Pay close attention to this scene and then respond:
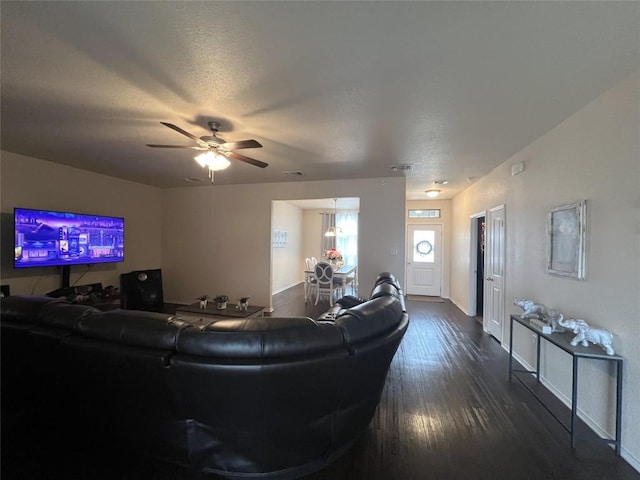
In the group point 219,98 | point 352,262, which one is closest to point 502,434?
point 219,98

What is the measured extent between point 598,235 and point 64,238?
6548 mm

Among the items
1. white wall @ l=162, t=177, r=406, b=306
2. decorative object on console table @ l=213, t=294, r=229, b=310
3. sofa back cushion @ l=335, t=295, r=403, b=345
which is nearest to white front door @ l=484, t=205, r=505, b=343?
white wall @ l=162, t=177, r=406, b=306

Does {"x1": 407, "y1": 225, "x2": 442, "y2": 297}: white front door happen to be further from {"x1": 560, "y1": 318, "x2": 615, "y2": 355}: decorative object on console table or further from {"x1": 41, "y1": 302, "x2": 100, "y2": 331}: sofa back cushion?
{"x1": 41, "y1": 302, "x2": 100, "y2": 331}: sofa back cushion

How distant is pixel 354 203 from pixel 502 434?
22.0 ft

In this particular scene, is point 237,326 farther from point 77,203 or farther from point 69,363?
point 77,203

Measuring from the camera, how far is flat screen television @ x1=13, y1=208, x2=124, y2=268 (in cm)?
374

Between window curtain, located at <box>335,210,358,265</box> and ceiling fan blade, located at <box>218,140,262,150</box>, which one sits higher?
ceiling fan blade, located at <box>218,140,262,150</box>

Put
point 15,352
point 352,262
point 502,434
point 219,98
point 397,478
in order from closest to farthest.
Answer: point 397,478
point 15,352
point 502,434
point 219,98
point 352,262

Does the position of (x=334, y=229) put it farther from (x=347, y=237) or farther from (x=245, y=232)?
(x=245, y=232)

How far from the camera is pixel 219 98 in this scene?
2326 mm

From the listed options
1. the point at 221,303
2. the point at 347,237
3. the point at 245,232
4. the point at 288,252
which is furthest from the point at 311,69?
the point at 347,237

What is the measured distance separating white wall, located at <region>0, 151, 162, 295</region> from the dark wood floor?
116 inches

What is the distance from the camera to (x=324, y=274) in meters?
6.15

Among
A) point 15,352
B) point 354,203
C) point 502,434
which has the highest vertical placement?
point 354,203
